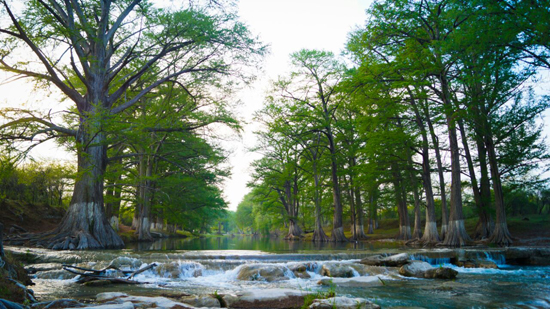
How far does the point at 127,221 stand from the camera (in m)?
42.5

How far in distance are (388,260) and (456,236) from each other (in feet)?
28.5

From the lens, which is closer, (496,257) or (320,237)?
(496,257)

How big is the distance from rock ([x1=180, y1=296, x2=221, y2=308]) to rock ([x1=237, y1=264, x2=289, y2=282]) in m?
3.69

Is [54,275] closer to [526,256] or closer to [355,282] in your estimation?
[355,282]

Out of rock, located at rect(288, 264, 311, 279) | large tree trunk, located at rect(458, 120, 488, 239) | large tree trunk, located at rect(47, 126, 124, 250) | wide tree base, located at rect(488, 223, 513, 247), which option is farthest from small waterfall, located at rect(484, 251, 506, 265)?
large tree trunk, located at rect(47, 126, 124, 250)

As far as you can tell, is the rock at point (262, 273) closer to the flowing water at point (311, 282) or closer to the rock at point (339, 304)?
the flowing water at point (311, 282)

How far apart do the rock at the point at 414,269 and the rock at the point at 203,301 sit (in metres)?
6.77

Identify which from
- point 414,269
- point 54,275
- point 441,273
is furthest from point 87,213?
point 441,273

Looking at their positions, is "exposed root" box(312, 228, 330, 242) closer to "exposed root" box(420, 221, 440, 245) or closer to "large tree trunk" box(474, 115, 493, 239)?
"exposed root" box(420, 221, 440, 245)

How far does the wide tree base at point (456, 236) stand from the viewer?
17.5 meters

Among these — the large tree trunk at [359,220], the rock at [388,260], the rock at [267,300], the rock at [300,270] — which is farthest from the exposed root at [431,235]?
the rock at [267,300]

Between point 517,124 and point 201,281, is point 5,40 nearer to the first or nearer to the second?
point 201,281

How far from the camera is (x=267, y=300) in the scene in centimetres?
563

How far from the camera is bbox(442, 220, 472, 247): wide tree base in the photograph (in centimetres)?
1752
